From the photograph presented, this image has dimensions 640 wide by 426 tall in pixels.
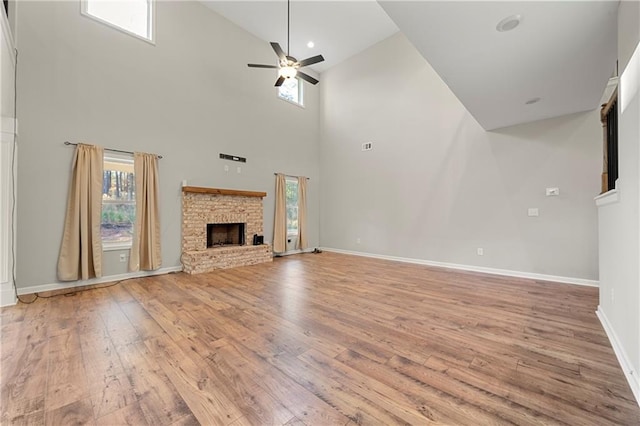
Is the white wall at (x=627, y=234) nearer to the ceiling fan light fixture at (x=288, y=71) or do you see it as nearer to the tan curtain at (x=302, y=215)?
the ceiling fan light fixture at (x=288, y=71)

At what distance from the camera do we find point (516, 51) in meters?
2.63

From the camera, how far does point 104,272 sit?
14.0 feet

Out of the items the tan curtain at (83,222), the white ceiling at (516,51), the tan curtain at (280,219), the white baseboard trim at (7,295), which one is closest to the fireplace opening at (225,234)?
the tan curtain at (280,219)

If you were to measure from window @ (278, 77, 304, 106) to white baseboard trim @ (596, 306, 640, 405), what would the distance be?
720 cm

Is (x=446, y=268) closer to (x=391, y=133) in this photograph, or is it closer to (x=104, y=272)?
(x=391, y=133)

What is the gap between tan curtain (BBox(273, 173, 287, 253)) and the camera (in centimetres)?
677

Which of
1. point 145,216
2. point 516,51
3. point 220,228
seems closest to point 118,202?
point 145,216

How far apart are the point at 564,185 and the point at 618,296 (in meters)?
2.93

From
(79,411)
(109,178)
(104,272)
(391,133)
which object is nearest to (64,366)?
(79,411)

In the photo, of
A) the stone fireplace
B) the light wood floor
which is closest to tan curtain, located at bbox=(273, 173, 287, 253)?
the stone fireplace

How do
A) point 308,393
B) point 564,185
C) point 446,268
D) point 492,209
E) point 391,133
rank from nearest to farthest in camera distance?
point 308,393, point 564,185, point 492,209, point 446,268, point 391,133

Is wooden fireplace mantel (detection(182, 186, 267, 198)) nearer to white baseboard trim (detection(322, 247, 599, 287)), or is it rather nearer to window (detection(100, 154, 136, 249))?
window (detection(100, 154, 136, 249))

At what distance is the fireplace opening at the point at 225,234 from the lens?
5820 mm

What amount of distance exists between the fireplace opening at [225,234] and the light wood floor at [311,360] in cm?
236
